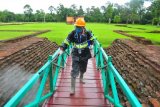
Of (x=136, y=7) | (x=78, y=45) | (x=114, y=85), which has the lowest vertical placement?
(x=114, y=85)

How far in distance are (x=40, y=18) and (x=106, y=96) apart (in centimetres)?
8467

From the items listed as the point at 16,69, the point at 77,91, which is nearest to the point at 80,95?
the point at 77,91

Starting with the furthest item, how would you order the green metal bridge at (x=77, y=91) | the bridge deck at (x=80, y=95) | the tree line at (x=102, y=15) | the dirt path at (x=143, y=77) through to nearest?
the tree line at (x=102, y=15), the dirt path at (x=143, y=77), the bridge deck at (x=80, y=95), the green metal bridge at (x=77, y=91)

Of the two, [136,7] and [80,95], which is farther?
[136,7]

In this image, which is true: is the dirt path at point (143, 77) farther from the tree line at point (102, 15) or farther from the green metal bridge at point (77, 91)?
the tree line at point (102, 15)

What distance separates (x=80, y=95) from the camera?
233 inches

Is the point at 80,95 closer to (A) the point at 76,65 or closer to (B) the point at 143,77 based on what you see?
(A) the point at 76,65

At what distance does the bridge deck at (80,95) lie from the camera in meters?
5.39

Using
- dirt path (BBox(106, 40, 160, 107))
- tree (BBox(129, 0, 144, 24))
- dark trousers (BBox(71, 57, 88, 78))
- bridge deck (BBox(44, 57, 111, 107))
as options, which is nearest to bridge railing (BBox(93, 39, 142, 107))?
bridge deck (BBox(44, 57, 111, 107))

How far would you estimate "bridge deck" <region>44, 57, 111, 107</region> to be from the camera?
539 cm

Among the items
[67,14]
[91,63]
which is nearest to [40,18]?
[67,14]

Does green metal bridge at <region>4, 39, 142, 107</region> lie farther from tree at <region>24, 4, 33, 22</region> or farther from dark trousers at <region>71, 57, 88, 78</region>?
tree at <region>24, 4, 33, 22</region>

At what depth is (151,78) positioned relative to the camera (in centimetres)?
661

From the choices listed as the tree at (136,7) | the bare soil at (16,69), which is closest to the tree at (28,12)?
the tree at (136,7)
